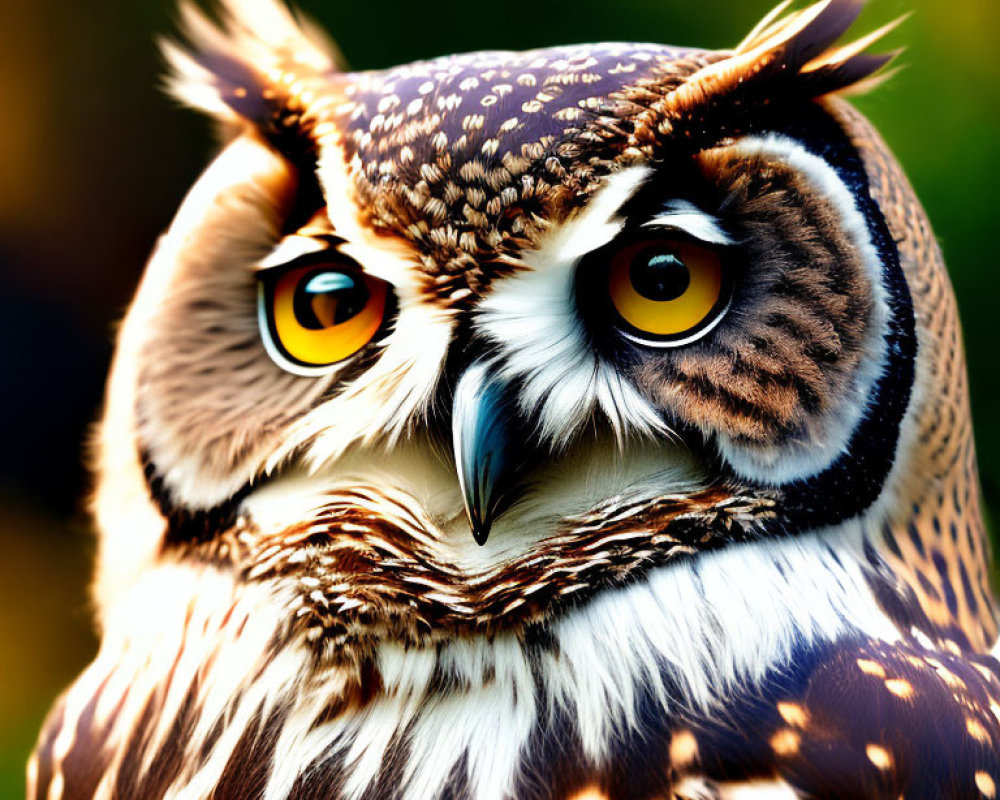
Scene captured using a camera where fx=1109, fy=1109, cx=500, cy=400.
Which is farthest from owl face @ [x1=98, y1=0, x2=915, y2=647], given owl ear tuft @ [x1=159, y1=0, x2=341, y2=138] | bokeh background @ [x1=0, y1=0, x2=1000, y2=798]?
bokeh background @ [x1=0, y1=0, x2=1000, y2=798]

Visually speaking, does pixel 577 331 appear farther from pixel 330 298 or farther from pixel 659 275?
pixel 330 298

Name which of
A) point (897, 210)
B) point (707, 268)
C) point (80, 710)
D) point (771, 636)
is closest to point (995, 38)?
point (897, 210)

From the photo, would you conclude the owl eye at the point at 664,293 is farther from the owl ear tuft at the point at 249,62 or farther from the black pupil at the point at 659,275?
the owl ear tuft at the point at 249,62

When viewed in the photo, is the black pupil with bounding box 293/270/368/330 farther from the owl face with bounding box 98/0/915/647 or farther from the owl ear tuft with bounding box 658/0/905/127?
the owl ear tuft with bounding box 658/0/905/127

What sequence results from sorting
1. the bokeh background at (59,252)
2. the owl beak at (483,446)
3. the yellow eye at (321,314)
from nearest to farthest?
the owl beak at (483,446) < the yellow eye at (321,314) < the bokeh background at (59,252)

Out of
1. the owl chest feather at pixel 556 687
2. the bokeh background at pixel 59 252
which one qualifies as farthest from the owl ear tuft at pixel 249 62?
the bokeh background at pixel 59 252
